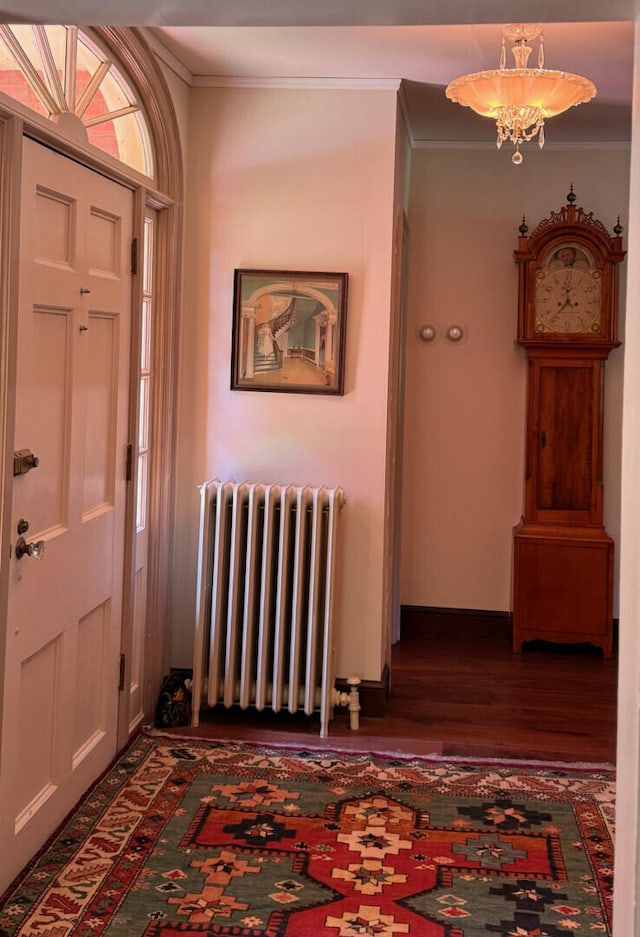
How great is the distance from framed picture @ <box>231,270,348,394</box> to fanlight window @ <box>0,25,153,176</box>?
25.8 inches

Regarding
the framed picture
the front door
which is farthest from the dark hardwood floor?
the framed picture

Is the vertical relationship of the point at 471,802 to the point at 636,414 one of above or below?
below

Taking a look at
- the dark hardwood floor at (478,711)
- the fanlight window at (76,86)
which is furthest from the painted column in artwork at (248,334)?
the dark hardwood floor at (478,711)

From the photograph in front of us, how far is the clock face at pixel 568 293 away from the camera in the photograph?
525 centimetres

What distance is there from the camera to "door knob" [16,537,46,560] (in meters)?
2.71

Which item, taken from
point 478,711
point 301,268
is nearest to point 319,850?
point 478,711

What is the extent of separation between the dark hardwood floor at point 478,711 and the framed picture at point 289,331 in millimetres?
1339

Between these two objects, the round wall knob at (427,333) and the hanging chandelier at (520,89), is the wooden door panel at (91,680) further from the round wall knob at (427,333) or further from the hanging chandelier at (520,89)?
the round wall knob at (427,333)

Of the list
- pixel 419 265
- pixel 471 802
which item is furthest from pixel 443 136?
pixel 471 802

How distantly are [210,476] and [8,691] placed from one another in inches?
68.4

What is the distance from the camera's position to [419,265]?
5.59 meters

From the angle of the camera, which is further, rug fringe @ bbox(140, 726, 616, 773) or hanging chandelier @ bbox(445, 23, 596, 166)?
rug fringe @ bbox(140, 726, 616, 773)

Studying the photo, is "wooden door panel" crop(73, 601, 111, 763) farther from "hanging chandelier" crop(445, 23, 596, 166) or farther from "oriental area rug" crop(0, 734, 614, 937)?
"hanging chandelier" crop(445, 23, 596, 166)

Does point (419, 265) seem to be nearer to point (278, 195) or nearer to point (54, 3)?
point (278, 195)
